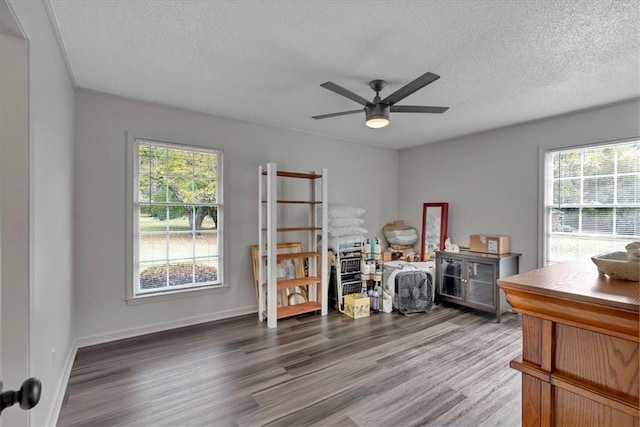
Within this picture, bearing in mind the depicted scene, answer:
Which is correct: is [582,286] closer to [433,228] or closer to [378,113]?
[378,113]

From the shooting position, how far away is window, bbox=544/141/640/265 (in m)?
3.26

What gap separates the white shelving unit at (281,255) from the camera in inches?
139

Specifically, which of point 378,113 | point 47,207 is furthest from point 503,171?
point 47,207

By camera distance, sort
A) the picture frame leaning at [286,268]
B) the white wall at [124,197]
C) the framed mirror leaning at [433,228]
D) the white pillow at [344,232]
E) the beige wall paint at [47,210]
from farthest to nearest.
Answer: the framed mirror leaning at [433,228]
the white pillow at [344,232]
the picture frame leaning at [286,268]
the white wall at [124,197]
the beige wall paint at [47,210]

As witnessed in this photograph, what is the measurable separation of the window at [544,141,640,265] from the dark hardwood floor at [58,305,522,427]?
135 centimetres

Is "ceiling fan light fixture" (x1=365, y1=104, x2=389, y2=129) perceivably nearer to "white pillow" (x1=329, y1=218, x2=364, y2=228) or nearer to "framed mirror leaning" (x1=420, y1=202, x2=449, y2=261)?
"white pillow" (x1=329, y1=218, x2=364, y2=228)

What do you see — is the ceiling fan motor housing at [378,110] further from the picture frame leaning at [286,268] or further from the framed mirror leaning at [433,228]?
the framed mirror leaning at [433,228]

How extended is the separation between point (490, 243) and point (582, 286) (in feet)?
11.5

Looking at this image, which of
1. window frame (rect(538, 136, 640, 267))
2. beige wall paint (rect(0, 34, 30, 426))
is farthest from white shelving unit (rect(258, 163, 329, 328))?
window frame (rect(538, 136, 640, 267))

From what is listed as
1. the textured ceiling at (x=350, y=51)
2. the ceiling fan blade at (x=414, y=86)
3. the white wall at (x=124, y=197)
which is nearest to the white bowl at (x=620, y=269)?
the ceiling fan blade at (x=414, y=86)

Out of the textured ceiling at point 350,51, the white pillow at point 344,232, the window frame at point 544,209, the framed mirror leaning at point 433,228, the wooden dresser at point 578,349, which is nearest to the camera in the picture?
the wooden dresser at point 578,349

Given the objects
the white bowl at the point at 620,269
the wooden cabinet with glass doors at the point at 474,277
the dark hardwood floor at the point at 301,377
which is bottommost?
the dark hardwood floor at the point at 301,377

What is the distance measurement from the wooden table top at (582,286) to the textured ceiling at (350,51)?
1.58 m

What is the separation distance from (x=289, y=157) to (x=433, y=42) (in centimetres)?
257
